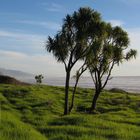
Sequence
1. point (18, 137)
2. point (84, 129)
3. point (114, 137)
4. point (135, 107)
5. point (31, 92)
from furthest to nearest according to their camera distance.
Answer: point (31, 92) < point (135, 107) < point (84, 129) < point (114, 137) < point (18, 137)

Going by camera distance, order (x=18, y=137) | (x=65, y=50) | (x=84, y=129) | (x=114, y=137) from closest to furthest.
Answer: (x=18, y=137)
(x=114, y=137)
(x=84, y=129)
(x=65, y=50)

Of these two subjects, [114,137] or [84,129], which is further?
[84,129]

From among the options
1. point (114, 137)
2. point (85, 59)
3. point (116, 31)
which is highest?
point (116, 31)

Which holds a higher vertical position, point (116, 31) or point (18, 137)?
point (116, 31)

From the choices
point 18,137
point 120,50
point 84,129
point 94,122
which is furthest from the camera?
point 120,50

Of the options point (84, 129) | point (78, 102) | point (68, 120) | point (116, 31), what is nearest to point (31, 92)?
point (78, 102)

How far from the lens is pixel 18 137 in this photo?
722 inches

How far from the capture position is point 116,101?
2232 inches

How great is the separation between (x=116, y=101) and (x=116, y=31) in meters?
14.1

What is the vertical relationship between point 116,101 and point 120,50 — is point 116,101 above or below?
below

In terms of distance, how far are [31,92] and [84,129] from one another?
32260 millimetres

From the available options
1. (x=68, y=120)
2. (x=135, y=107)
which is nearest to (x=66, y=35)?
(x=68, y=120)

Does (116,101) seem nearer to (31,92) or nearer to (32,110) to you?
(31,92)

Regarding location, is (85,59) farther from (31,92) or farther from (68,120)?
(31,92)
